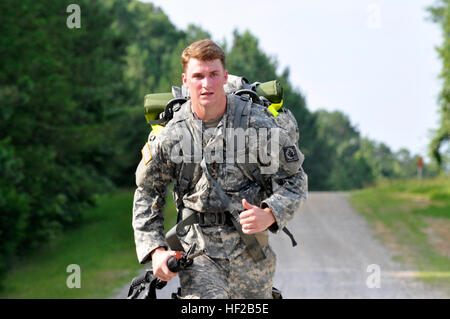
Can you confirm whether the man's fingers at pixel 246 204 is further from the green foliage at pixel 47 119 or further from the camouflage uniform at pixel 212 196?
the green foliage at pixel 47 119

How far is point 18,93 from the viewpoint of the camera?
1892 cm

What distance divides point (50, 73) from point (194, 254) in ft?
62.4

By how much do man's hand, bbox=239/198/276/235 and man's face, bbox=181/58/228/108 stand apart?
0.64 m

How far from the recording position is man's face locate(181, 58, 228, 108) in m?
4.40

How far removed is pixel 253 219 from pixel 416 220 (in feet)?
80.1

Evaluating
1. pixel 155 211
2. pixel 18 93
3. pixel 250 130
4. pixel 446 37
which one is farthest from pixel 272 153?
pixel 446 37

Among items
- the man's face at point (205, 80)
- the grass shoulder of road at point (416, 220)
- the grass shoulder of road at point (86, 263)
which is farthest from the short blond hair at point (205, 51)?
the grass shoulder of road at point (416, 220)

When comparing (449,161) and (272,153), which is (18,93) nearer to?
(272,153)

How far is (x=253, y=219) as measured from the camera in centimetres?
422

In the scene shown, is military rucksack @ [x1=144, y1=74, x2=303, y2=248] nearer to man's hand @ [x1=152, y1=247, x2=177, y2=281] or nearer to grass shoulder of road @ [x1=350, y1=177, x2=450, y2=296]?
man's hand @ [x1=152, y1=247, x2=177, y2=281]
